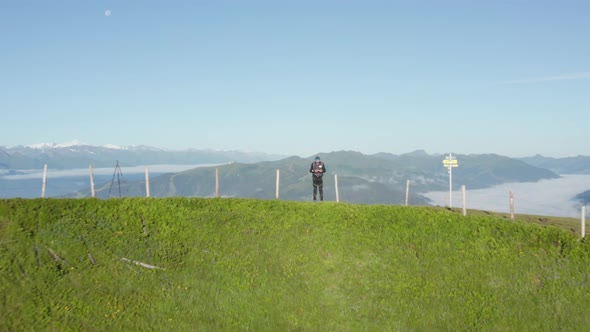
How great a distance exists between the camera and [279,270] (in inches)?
1164

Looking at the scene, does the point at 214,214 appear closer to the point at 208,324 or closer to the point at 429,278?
the point at 208,324

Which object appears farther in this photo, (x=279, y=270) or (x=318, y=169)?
(x=318, y=169)

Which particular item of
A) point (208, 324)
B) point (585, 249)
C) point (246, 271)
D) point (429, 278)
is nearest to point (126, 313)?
point (208, 324)

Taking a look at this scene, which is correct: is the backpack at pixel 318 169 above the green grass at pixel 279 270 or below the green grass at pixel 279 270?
above

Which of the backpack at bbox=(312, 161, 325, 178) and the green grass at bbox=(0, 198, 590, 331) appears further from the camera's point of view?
the backpack at bbox=(312, 161, 325, 178)

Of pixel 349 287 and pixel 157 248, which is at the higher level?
pixel 157 248

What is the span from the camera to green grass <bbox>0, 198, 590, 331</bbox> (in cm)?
2536

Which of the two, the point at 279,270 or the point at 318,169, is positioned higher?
the point at 318,169

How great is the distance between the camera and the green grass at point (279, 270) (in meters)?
25.4

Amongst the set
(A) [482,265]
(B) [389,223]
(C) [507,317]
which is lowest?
(C) [507,317]

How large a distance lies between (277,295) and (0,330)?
47.8ft

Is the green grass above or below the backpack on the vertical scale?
below

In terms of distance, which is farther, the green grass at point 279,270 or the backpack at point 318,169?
the backpack at point 318,169

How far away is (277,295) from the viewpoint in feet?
89.8
